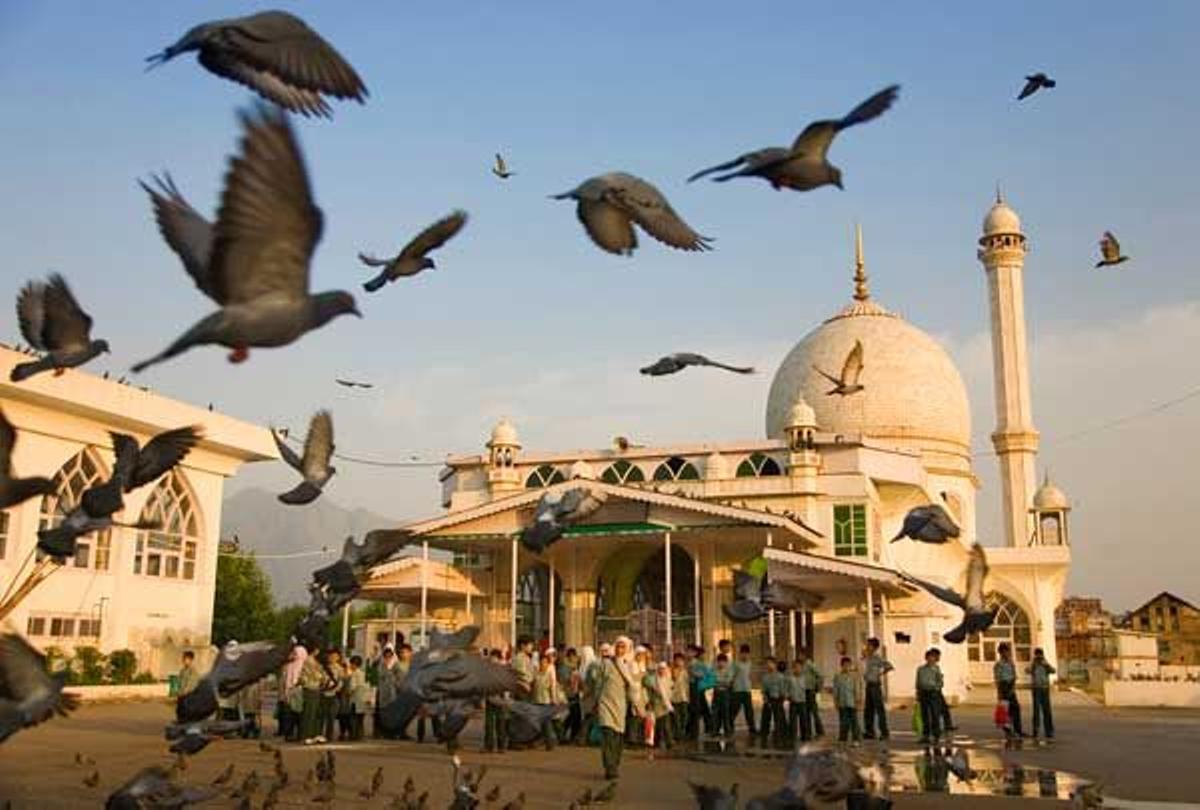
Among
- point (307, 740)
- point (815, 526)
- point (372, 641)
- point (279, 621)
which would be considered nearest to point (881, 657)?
point (307, 740)

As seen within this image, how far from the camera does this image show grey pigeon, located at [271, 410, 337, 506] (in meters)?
9.77

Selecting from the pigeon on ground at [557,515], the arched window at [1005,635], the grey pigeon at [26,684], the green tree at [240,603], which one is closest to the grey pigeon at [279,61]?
the grey pigeon at [26,684]

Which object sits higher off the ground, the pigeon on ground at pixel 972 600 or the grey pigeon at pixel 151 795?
the pigeon on ground at pixel 972 600

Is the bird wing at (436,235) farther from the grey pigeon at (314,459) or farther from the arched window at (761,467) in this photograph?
the arched window at (761,467)

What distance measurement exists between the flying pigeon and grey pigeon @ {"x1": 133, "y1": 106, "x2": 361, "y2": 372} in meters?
3.26

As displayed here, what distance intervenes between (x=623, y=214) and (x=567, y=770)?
838 cm

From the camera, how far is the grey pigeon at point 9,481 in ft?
24.3

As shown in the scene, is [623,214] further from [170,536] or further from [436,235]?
[170,536]

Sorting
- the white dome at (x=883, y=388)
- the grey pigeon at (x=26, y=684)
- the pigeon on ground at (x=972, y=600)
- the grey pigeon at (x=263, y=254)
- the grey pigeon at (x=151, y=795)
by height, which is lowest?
the grey pigeon at (x=151, y=795)

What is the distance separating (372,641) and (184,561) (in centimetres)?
1125

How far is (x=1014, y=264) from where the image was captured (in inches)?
2151

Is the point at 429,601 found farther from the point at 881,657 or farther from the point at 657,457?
the point at 881,657

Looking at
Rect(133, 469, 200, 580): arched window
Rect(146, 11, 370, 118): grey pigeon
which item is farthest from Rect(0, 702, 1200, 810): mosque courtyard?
Rect(133, 469, 200, 580): arched window

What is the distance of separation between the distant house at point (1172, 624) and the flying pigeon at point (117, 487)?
72239 mm
